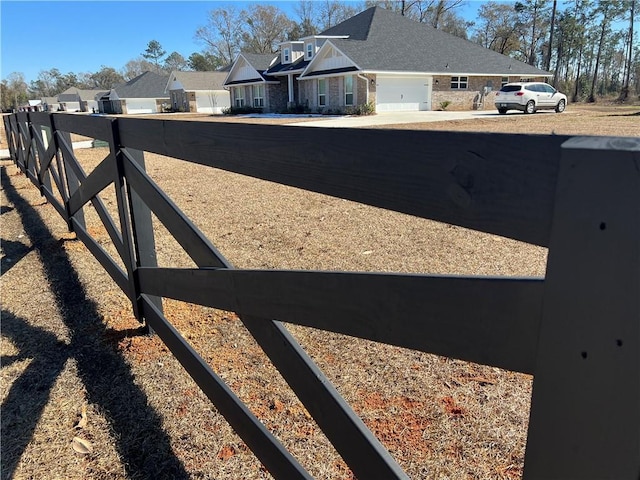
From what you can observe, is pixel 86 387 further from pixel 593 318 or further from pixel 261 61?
pixel 261 61

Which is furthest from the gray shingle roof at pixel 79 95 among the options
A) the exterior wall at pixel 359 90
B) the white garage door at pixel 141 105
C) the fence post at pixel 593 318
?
the fence post at pixel 593 318

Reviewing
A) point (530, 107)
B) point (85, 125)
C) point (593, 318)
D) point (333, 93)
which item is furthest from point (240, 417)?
point (333, 93)

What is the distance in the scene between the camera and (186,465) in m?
2.22

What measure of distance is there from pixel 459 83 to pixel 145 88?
40.4 m

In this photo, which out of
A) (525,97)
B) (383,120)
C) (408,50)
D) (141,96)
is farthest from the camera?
(141,96)

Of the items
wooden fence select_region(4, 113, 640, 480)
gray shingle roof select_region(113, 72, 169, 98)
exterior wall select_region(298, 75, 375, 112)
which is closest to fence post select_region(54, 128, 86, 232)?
wooden fence select_region(4, 113, 640, 480)

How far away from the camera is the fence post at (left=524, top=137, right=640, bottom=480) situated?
0.71 m

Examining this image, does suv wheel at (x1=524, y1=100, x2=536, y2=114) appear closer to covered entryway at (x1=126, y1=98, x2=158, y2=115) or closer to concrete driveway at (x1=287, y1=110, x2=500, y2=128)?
concrete driveway at (x1=287, y1=110, x2=500, y2=128)

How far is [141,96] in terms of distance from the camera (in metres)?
56.1

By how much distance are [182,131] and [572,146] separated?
1726 millimetres

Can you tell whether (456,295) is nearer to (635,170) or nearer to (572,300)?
(572,300)

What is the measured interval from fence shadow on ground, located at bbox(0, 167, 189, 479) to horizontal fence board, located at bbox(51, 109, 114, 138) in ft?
4.62

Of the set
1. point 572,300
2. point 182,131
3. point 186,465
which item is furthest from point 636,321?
point 186,465

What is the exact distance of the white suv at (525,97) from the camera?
24078mm
